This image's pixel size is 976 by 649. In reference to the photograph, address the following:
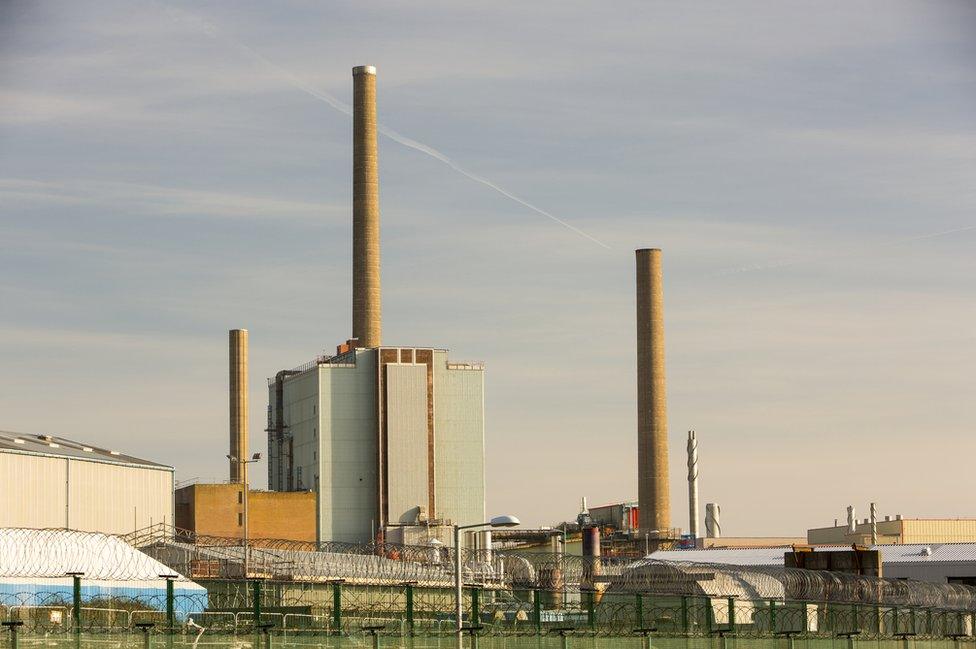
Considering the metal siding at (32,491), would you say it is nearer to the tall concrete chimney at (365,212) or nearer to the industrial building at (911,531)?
the tall concrete chimney at (365,212)

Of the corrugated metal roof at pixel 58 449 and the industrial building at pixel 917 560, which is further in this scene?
the industrial building at pixel 917 560

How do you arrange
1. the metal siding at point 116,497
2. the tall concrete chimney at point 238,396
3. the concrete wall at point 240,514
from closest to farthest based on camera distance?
the metal siding at point 116,497, the concrete wall at point 240,514, the tall concrete chimney at point 238,396

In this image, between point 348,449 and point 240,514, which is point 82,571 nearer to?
point 240,514

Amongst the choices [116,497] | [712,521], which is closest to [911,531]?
[712,521]

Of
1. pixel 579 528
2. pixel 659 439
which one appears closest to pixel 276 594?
pixel 659 439

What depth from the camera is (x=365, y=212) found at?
3735 inches

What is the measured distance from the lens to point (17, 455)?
202ft

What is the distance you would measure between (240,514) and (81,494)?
96.4 ft

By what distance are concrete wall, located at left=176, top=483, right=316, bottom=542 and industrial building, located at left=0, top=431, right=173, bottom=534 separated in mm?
17488

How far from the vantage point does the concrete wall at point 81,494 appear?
201 ft

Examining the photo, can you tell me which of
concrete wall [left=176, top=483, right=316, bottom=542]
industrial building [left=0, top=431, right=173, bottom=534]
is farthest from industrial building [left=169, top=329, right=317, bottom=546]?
industrial building [left=0, top=431, right=173, bottom=534]

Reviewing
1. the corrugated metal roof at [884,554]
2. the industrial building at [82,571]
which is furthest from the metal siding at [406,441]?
the industrial building at [82,571]

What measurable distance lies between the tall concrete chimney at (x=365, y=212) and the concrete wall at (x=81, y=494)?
24.0 metres

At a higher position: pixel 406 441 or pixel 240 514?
pixel 406 441
